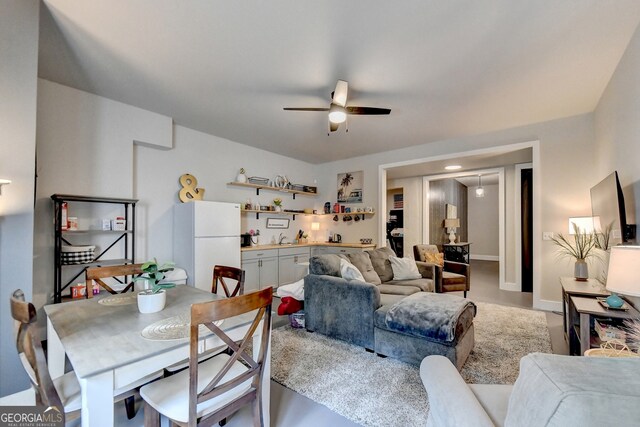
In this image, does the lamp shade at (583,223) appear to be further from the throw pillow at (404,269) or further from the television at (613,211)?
the throw pillow at (404,269)

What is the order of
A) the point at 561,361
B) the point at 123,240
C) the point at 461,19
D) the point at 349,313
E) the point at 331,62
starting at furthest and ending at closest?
the point at 123,240, the point at 349,313, the point at 331,62, the point at 461,19, the point at 561,361

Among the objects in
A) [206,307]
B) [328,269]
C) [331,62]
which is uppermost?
[331,62]

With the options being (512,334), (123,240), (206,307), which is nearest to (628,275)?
(512,334)

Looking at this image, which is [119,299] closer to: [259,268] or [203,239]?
[203,239]

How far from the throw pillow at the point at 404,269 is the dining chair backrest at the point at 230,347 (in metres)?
2.72

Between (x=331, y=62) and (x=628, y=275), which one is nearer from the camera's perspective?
(x=628, y=275)

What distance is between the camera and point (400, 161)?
537 centimetres

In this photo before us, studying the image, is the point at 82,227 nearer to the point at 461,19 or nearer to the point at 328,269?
the point at 328,269

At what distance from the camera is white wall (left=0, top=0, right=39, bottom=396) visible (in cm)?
184

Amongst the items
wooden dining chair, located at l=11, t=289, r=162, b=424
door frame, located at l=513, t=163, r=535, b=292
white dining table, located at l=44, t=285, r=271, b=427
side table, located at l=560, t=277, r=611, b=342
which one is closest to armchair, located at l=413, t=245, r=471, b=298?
side table, located at l=560, t=277, r=611, b=342

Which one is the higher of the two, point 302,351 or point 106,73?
point 106,73

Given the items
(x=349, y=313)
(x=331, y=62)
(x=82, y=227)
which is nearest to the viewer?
(x=331, y=62)

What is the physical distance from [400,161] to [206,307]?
16.1 feet

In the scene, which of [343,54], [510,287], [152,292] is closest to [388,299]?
[152,292]
